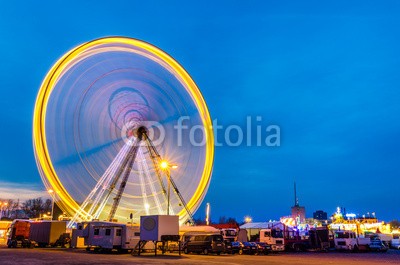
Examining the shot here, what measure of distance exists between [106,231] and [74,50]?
12.7 metres

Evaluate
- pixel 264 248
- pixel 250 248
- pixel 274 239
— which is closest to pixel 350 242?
Result: pixel 274 239

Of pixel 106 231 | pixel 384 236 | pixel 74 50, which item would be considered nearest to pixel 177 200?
pixel 106 231

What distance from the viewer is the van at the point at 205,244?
28.1m

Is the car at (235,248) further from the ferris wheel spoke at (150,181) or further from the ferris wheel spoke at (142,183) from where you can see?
the ferris wheel spoke at (142,183)

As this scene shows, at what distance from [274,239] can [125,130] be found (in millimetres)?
15835

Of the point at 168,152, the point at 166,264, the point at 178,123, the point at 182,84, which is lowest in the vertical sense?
the point at 166,264

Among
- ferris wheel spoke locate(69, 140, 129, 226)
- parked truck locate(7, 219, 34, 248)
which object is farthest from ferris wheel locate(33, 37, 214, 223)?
parked truck locate(7, 219, 34, 248)

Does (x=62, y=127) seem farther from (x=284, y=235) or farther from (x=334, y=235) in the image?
(x=334, y=235)

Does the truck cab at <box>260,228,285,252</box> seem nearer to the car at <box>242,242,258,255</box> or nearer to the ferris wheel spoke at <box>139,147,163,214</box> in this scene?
the car at <box>242,242,258,255</box>

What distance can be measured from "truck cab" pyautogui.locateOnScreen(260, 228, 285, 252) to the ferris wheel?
746cm

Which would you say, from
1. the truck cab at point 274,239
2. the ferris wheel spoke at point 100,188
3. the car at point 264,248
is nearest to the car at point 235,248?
the car at point 264,248

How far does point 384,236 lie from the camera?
6103 cm

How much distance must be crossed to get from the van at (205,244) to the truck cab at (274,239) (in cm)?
701

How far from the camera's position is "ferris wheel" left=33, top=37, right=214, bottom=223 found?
1037 inches
